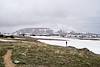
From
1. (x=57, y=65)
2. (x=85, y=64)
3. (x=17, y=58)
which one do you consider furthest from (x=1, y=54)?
(x=85, y=64)

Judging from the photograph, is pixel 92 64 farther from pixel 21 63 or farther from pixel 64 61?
pixel 21 63

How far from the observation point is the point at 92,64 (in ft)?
109

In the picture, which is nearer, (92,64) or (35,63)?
(35,63)

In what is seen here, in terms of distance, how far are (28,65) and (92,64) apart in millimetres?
9834

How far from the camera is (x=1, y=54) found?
35.2 m

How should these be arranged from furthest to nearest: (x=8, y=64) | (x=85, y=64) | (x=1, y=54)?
(x=1, y=54), (x=85, y=64), (x=8, y=64)

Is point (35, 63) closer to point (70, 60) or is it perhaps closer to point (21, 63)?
point (21, 63)

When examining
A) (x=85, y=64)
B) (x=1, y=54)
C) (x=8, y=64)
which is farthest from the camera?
(x=1, y=54)

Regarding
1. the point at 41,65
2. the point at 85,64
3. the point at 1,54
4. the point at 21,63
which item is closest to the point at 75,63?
the point at 85,64

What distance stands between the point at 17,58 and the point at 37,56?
155 inches

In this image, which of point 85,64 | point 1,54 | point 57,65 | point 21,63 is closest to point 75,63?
point 85,64

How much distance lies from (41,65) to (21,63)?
264 centimetres

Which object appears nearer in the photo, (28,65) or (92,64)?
(28,65)

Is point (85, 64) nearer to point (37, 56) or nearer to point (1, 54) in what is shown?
point (37, 56)
